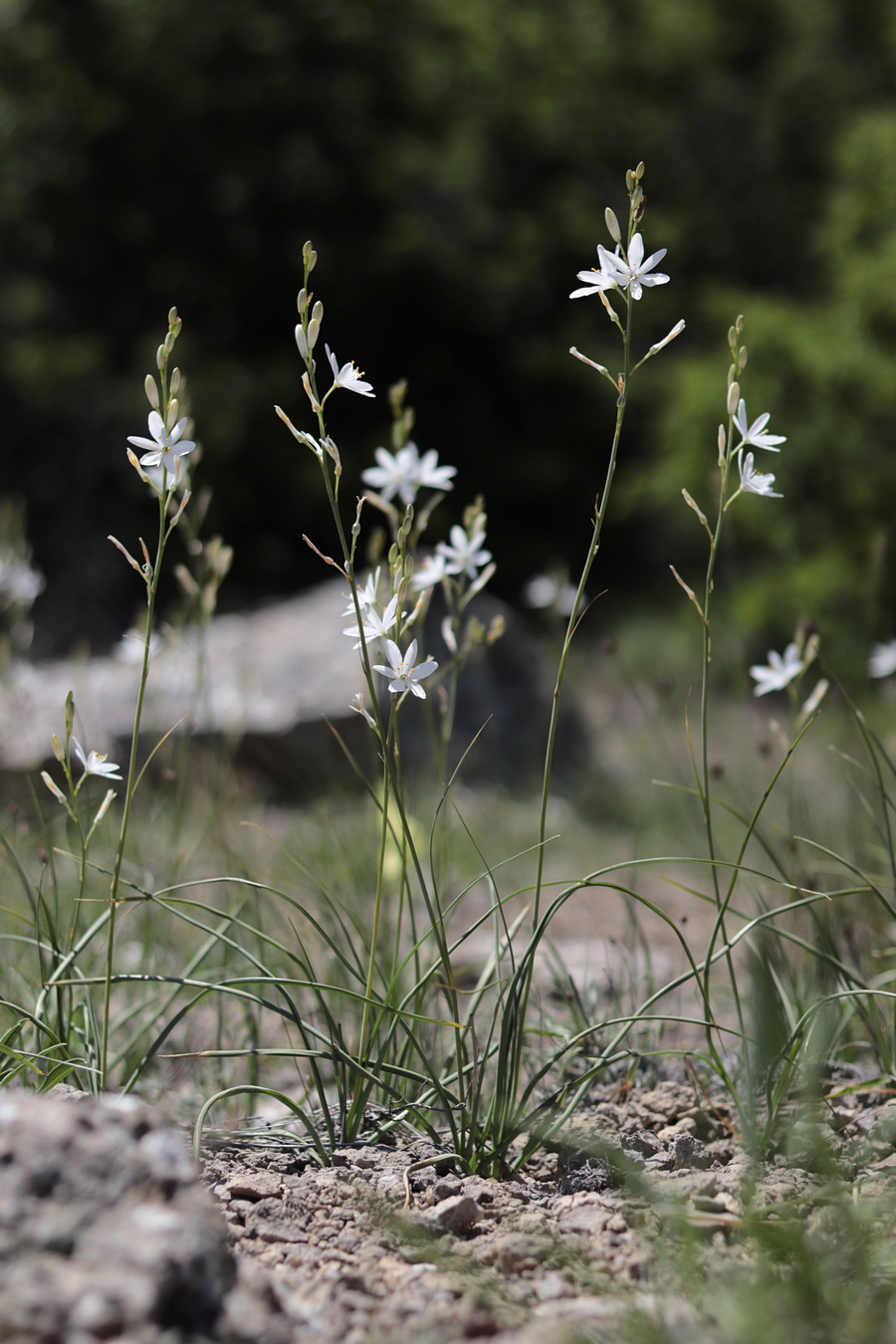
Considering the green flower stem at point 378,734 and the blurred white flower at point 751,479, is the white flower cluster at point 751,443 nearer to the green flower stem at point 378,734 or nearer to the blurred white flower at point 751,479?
the blurred white flower at point 751,479

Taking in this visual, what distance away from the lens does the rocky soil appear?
0.95 m

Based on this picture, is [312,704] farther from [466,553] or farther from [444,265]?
[444,265]

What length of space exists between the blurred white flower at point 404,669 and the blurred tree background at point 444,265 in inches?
247

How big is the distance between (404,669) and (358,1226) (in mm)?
674

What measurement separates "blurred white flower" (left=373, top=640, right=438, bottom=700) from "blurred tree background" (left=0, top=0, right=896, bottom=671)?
627cm

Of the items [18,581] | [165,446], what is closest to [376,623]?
[165,446]

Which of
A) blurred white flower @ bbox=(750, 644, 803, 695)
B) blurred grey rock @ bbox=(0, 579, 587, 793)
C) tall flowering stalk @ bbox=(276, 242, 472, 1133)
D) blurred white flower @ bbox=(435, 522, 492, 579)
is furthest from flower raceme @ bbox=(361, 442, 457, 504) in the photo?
blurred grey rock @ bbox=(0, 579, 587, 793)

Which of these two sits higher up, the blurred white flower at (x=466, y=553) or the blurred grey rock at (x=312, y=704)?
the blurred grey rock at (x=312, y=704)

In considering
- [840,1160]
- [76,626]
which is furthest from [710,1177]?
[76,626]

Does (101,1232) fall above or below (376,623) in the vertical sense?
below

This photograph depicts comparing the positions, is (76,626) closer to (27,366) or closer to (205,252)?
(27,366)

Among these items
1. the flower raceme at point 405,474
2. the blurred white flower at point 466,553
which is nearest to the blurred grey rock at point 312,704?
the flower raceme at point 405,474

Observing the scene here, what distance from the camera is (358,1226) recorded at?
4.27 feet

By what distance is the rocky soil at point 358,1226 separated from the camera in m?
0.95
